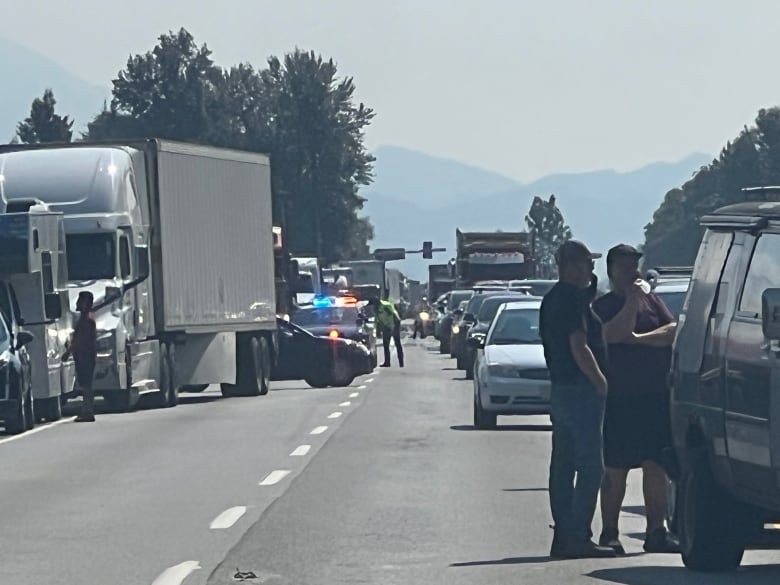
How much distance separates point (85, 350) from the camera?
85.5 feet

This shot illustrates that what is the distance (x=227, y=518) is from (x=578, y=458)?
10.0 ft

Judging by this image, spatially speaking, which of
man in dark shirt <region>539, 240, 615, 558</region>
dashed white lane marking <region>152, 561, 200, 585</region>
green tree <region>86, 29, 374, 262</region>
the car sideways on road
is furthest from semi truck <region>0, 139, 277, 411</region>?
green tree <region>86, 29, 374, 262</region>

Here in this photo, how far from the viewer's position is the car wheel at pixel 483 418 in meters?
23.3

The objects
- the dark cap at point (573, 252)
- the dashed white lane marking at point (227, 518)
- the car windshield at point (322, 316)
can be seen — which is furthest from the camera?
the car windshield at point (322, 316)

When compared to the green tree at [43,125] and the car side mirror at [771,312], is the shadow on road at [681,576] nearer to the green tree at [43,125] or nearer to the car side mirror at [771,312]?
the car side mirror at [771,312]

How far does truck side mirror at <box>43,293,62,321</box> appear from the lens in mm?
26438

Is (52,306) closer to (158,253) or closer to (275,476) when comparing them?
(158,253)

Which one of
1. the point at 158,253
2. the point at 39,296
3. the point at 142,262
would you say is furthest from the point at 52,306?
the point at 158,253

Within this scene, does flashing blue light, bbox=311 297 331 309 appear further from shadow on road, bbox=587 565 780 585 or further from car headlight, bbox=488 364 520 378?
shadow on road, bbox=587 565 780 585

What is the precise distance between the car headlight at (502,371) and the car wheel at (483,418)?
0.48m

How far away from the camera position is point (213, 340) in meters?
32.3

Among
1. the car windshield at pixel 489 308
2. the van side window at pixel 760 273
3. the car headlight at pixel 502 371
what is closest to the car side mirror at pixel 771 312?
the van side window at pixel 760 273

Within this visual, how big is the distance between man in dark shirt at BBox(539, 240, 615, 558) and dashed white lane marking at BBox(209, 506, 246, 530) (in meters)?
2.57

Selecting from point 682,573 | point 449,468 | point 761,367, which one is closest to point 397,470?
point 449,468
